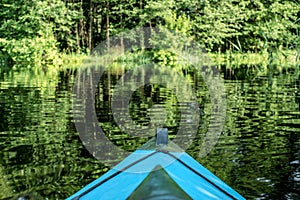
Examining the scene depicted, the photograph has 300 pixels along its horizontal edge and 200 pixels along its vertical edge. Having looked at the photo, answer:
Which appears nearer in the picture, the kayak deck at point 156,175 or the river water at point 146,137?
the kayak deck at point 156,175

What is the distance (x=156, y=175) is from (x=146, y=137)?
15.3ft

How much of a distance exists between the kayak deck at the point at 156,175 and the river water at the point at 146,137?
1673 millimetres

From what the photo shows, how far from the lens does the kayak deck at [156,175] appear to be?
2711 mm

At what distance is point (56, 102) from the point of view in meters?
10.8

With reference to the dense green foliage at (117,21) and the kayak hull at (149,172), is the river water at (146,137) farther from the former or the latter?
the dense green foliage at (117,21)

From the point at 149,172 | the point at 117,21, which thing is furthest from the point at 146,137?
the point at 117,21

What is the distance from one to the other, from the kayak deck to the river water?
5.49 feet

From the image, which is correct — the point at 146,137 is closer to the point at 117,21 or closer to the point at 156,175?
the point at 156,175

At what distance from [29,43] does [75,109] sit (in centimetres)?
1699

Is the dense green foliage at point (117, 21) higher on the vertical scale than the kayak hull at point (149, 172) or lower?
higher

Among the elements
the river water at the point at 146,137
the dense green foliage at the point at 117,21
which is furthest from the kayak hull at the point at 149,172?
the dense green foliage at the point at 117,21

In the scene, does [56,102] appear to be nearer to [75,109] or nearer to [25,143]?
[75,109]

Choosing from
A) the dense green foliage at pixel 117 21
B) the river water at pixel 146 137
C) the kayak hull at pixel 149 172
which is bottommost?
the river water at pixel 146 137

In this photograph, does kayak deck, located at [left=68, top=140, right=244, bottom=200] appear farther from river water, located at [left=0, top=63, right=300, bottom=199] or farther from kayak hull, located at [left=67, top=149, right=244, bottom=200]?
river water, located at [left=0, top=63, right=300, bottom=199]
